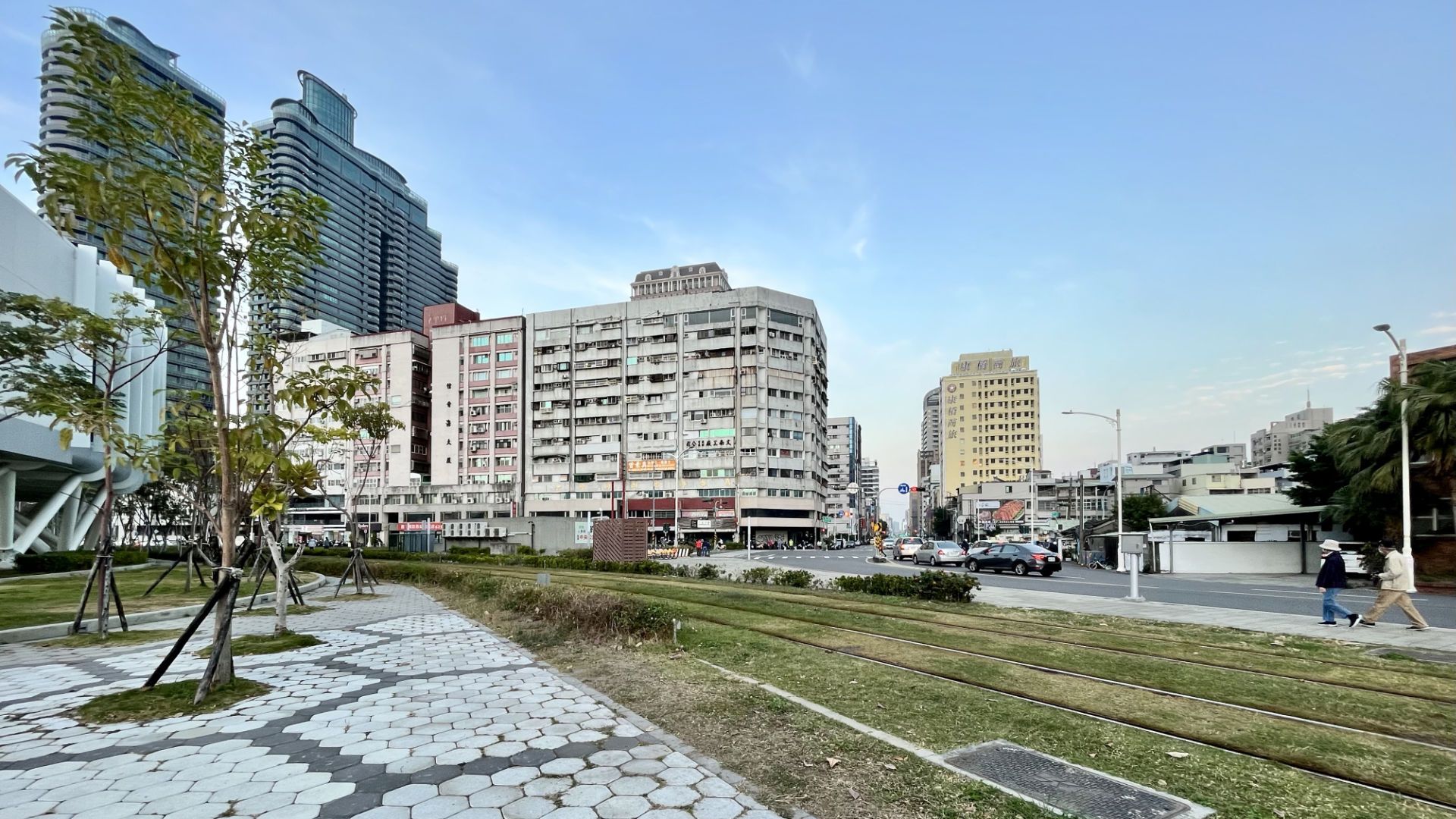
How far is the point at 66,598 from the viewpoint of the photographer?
2088 cm

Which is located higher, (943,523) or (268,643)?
(268,643)

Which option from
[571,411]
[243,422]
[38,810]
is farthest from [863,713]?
[571,411]

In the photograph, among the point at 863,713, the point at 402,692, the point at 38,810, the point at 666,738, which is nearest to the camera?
the point at 38,810

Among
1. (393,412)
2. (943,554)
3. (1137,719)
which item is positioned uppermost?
(393,412)

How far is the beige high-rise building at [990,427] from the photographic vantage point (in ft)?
531

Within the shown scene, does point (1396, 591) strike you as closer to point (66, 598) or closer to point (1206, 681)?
point (1206, 681)

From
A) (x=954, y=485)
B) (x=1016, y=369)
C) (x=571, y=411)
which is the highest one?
(x=1016, y=369)

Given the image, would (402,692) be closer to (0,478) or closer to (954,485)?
(0,478)

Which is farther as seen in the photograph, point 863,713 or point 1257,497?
point 1257,497

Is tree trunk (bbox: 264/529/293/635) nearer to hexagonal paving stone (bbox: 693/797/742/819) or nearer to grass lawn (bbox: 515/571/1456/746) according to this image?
grass lawn (bbox: 515/571/1456/746)

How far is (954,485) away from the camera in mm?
169250

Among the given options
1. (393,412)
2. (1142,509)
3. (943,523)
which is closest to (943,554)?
(1142,509)

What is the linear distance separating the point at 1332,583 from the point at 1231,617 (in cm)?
196

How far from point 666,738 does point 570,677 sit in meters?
3.34
